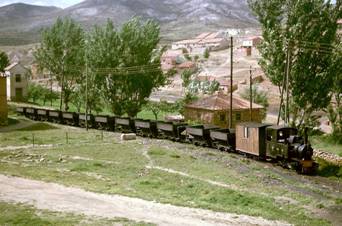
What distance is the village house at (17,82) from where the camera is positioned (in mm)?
82438

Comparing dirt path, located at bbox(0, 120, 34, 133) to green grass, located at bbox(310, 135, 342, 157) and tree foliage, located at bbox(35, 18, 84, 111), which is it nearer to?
tree foliage, located at bbox(35, 18, 84, 111)

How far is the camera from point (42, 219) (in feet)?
56.6

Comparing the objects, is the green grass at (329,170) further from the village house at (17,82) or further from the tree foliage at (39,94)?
the tree foliage at (39,94)

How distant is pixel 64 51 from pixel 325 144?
1645 inches

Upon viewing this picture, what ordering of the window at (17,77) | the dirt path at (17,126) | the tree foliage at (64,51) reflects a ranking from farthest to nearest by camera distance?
the window at (17,77) → the tree foliage at (64,51) → the dirt path at (17,126)

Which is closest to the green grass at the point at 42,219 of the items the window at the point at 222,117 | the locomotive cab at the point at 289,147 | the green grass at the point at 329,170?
the locomotive cab at the point at 289,147

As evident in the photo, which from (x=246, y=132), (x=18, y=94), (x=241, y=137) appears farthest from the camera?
(x=18, y=94)

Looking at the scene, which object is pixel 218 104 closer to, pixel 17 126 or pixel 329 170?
pixel 17 126

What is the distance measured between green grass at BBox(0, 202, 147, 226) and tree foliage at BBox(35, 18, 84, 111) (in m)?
48.9

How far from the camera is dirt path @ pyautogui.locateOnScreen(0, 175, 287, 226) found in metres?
17.8

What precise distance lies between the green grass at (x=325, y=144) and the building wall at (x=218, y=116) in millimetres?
13651

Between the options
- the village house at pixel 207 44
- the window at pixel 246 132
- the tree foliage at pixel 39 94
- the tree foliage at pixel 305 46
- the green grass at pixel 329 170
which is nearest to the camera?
the green grass at pixel 329 170

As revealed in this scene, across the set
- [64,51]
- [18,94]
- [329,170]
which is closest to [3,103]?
[64,51]

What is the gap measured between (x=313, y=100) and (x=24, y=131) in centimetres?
2728
